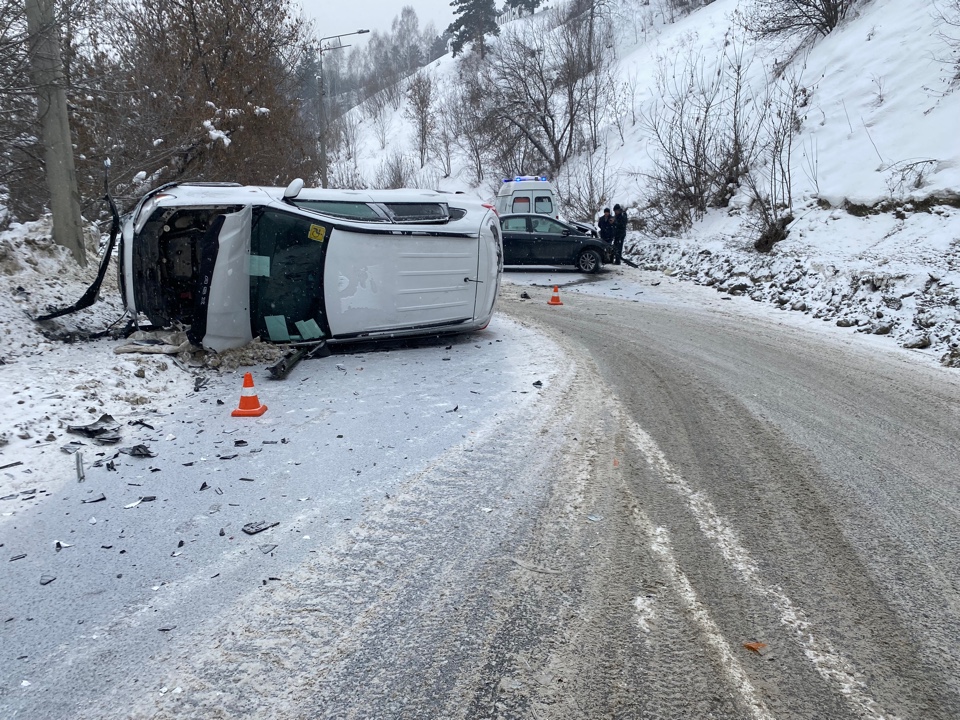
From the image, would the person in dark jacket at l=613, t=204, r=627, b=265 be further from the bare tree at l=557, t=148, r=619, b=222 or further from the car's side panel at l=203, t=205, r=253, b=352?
the car's side panel at l=203, t=205, r=253, b=352

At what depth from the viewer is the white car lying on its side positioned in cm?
713

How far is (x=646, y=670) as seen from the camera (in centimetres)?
267

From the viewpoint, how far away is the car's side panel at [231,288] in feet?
23.2

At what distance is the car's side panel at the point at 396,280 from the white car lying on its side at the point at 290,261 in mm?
12

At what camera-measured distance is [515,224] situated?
1767cm

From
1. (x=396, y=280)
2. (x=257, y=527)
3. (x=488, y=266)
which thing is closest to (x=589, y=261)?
(x=488, y=266)

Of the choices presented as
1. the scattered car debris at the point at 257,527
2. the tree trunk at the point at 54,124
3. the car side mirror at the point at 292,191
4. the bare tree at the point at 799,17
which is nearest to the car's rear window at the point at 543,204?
the bare tree at the point at 799,17

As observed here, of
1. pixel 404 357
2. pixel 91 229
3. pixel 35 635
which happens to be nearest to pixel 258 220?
pixel 404 357

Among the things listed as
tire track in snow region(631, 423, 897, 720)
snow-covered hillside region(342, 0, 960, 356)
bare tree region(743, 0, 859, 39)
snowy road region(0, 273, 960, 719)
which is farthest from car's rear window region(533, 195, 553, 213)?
tire track in snow region(631, 423, 897, 720)

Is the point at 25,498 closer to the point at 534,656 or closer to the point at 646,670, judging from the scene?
the point at 534,656

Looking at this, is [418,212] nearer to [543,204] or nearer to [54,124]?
[54,124]

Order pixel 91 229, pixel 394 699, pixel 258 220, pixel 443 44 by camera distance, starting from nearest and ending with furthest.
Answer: pixel 394 699
pixel 258 220
pixel 91 229
pixel 443 44

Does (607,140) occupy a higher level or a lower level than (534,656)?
higher

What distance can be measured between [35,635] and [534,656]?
2166 millimetres
